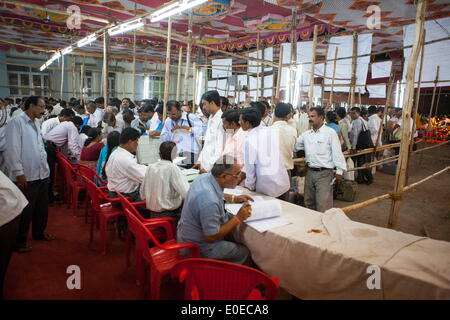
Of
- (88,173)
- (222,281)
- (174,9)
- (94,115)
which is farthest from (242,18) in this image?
(222,281)

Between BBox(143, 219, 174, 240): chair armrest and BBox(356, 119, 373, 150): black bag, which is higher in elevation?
BBox(356, 119, 373, 150): black bag

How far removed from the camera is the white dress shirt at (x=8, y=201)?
74.1 inches

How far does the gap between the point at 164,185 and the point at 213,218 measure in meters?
0.93

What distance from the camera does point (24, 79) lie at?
15508mm

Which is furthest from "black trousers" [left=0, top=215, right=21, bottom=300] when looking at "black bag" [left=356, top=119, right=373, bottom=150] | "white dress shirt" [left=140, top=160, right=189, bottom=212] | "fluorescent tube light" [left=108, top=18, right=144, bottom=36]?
"black bag" [left=356, top=119, right=373, bottom=150]

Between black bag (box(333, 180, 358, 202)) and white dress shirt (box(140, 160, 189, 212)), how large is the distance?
371 centimetres

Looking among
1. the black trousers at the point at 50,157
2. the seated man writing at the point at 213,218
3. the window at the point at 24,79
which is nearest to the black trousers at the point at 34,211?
the black trousers at the point at 50,157

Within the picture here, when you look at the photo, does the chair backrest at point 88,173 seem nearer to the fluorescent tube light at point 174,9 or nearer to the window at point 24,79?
the fluorescent tube light at point 174,9

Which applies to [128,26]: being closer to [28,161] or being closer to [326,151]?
[28,161]

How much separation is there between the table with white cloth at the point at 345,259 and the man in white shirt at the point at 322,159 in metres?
1.44

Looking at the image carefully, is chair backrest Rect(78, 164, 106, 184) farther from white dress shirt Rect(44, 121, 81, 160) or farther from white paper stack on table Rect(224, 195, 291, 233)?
white paper stack on table Rect(224, 195, 291, 233)

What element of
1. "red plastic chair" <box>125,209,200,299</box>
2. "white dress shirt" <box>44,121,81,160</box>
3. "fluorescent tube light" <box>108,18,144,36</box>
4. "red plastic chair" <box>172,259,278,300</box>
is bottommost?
"red plastic chair" <box>125,209,200,299</box>

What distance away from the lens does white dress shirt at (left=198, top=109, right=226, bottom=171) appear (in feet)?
12.1

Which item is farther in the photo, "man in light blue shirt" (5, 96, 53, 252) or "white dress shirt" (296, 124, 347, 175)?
"white dress shirt" (296, 124, 347, 175)
